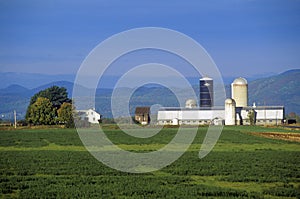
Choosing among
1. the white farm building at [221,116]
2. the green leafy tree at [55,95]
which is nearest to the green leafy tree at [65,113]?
the green leafy tree at [55,95]

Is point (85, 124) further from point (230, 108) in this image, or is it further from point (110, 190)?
point (110, 190)

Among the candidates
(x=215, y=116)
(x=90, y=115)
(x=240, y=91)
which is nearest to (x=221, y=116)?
(x=215, y=116)

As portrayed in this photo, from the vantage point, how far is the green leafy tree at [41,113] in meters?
107

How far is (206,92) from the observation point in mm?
144125

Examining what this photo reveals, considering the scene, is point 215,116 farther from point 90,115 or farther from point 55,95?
point 55,95

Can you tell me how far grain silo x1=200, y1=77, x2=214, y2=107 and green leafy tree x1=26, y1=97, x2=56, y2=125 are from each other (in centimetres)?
4566

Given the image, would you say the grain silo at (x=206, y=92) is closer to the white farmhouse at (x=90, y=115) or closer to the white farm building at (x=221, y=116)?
the white farm building at (x=221, y=116)

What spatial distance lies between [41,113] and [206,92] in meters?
51.2

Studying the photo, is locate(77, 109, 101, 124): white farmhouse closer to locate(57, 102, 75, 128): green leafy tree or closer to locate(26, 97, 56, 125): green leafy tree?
locate(57, 102, 75, 128): green leafy tree

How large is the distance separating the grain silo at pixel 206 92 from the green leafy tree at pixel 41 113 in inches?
1798

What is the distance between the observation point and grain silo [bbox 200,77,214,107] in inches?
5546

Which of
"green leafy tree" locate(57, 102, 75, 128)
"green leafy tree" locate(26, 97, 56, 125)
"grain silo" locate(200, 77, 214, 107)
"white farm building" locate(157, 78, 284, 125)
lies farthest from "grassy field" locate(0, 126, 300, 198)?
"grain silo" locate(200, 77, 214, 107)

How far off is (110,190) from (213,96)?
127 m

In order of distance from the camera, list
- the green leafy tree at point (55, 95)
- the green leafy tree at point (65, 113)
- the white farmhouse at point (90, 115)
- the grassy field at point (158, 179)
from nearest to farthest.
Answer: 1. the grassy field at point (158, 179)
2. the green leafy tree at point (65, 113)
3. the green leafy tree at point (55, 95)
4. the white farmhouse at point (90, 115)
